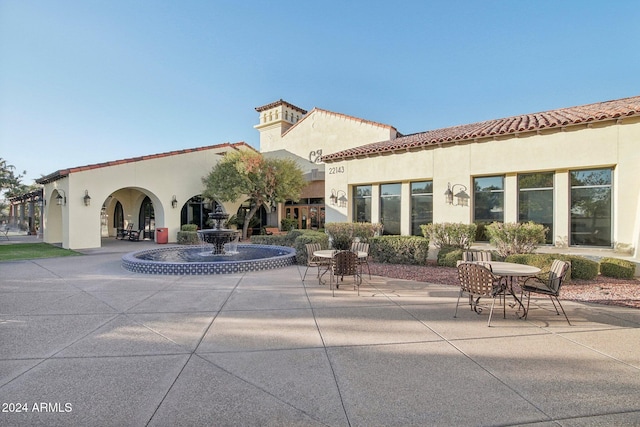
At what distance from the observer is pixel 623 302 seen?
6656mm

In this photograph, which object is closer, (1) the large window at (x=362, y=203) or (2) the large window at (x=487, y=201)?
(2) the large window at (x=487, y=201)

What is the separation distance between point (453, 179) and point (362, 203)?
191 inches

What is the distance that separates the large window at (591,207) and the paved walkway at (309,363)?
5594mm

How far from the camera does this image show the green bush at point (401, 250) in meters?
11.5

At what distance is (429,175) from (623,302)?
322 inches

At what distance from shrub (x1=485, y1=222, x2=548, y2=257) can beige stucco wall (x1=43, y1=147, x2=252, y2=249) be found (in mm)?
18853

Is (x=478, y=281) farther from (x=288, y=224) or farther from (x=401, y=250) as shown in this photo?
(x=288, y=224)

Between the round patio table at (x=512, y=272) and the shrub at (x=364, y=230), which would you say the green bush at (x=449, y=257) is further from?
the round patio table at (x=512, y=272)

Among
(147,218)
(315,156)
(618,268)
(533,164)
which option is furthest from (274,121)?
(618,268)

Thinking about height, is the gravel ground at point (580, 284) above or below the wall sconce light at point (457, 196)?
below

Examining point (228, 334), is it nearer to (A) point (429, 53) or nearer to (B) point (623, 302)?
(B) point (623, 302)

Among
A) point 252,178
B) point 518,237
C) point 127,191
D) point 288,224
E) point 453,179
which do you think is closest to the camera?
point 518,237

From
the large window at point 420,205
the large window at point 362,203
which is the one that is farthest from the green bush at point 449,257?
the large window at point 362,203

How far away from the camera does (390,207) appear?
50.5 feet
